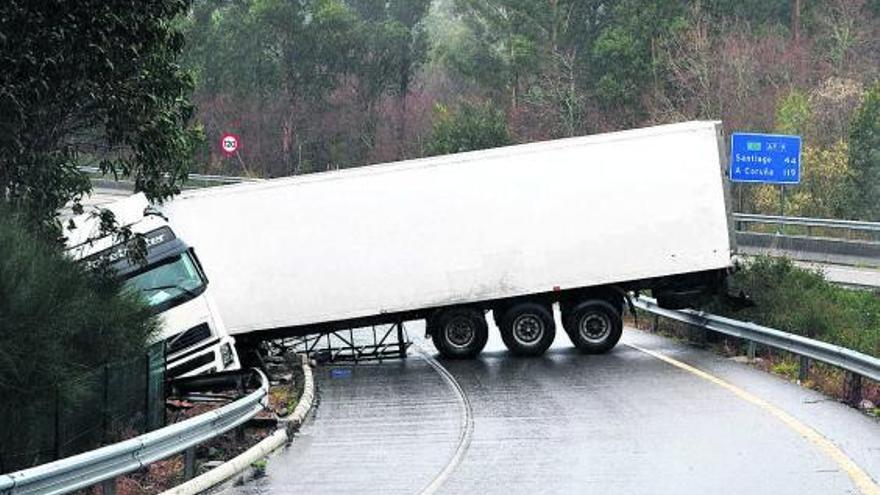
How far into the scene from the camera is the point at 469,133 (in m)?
57.2

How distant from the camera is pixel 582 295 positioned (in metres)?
23.1

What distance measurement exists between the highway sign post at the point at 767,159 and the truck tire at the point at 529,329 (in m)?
13.4

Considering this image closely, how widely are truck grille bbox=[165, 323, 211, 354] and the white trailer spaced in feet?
10.7

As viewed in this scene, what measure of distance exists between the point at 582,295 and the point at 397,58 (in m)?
48.6

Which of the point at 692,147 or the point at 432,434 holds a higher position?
the point at 692,147

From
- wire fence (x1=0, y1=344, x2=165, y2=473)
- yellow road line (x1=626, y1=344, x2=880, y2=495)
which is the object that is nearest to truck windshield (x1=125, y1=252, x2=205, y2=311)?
wire fence (x1=0, y1=344, x2=165, y2=473)

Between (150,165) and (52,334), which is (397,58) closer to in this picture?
(150,165)

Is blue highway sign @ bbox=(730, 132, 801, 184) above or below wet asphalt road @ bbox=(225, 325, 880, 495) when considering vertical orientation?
above

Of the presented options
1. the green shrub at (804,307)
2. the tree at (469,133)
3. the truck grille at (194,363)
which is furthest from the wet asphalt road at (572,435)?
the tree at (469,133)

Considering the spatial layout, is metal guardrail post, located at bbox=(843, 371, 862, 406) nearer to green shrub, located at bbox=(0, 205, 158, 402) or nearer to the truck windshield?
green shrub, located at bbox=(0, 205, 158, 402)

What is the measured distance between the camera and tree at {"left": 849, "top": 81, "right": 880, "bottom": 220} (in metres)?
42.4

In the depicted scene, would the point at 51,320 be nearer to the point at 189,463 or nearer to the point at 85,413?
the point at 85,413

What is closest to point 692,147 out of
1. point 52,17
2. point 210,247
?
point 210,247

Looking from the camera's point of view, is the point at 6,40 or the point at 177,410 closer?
the point at 6,40
